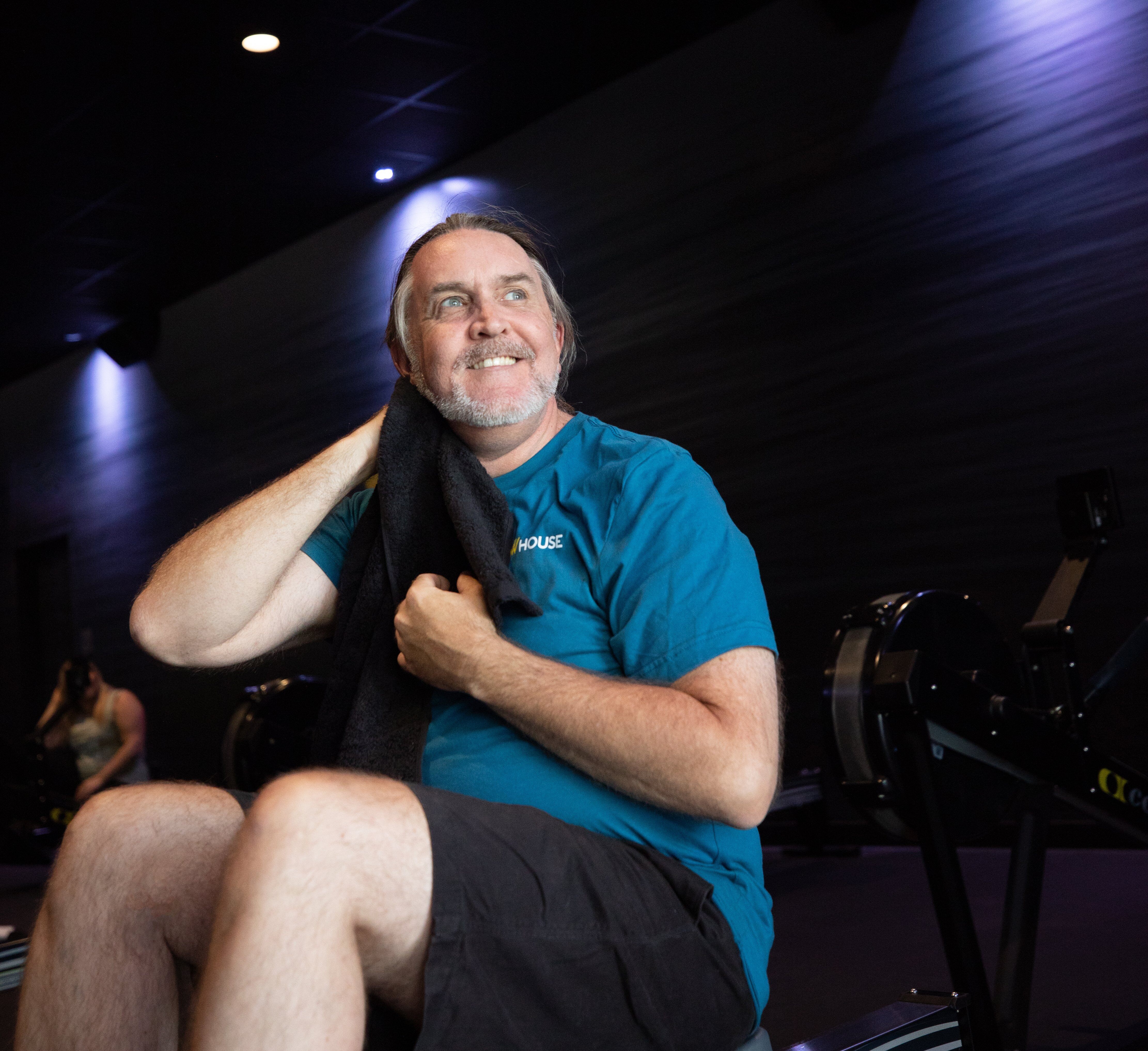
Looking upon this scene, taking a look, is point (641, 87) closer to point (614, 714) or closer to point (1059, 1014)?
Answer: point (1059, 1014)

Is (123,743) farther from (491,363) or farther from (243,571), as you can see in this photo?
(491,363)

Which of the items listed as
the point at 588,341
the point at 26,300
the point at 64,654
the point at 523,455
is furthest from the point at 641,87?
the point at 64,654

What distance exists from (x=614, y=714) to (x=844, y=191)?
12.5 feet

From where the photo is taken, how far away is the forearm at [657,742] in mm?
1145

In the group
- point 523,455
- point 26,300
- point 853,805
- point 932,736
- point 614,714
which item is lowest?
point 853,805

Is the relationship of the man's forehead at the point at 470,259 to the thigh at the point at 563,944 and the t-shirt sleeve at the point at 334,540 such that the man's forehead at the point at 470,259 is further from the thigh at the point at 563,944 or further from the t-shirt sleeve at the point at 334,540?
the thigh at the point at 563,944

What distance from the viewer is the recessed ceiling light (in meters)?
4.75

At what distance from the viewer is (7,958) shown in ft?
8.58

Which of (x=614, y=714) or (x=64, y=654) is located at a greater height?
(x=614, y=714)

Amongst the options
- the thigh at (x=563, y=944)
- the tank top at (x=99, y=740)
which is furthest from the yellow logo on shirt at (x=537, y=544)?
the tank top at (x=99, y=740)

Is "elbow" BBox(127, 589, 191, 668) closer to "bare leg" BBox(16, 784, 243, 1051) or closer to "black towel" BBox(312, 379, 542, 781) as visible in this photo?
"black towel" BBox(312, 379, 542, 781)

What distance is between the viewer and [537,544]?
1457 mm

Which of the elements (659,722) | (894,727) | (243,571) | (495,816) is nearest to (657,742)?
(659,722)

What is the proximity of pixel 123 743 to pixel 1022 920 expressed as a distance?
4.60 m
